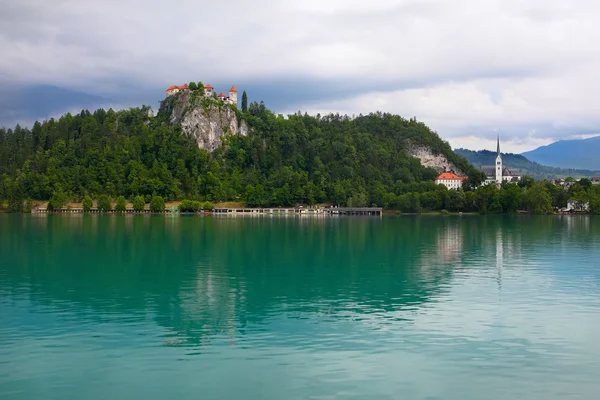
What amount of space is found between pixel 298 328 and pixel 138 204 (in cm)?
17458

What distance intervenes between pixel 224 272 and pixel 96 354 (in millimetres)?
21447

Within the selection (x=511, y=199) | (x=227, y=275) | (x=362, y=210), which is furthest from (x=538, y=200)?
(x=227, y=275)

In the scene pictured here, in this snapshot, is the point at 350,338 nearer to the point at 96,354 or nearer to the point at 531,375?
the point at 531,375

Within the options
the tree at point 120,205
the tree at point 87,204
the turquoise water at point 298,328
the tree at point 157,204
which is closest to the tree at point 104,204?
the tree at point 87,204

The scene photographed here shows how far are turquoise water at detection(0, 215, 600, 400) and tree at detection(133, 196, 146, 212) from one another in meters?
146

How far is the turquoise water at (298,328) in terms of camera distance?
733 inches

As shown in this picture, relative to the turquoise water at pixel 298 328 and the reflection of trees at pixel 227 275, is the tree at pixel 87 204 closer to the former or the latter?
the reflection of trees at pixel 227 275

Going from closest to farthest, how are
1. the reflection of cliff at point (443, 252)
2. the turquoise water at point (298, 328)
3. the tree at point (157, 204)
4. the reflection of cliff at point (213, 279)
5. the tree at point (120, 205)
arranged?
the turquoise water at point (298, 328)
the reflection of cliff at point (213, 279)
the reflection of cliff at point (443, 252)
the tree at point (120, 205)
the tree at point (157, 204)

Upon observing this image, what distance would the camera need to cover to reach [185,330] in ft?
82.6

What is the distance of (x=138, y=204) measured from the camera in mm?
192125

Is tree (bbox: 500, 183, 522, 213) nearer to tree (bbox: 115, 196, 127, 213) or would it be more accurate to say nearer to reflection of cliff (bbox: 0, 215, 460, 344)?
reflection of cliff (bbox: 0, 215, 460, 344)

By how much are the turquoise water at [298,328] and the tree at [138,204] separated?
5739 inches

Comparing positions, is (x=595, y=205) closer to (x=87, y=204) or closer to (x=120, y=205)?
(x=120, y=205)

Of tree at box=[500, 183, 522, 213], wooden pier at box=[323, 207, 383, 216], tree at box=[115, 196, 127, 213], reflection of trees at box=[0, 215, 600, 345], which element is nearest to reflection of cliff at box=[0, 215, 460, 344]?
reflection of trees at box=[0, 215, 600, 345]
